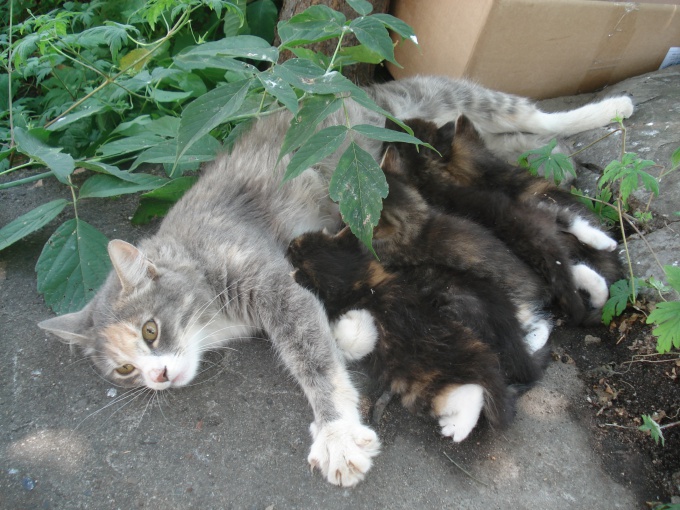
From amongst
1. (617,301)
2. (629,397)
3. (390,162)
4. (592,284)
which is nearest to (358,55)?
(390,162)

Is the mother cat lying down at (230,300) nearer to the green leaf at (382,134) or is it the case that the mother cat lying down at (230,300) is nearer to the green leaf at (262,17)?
the green leaf at (382,134)

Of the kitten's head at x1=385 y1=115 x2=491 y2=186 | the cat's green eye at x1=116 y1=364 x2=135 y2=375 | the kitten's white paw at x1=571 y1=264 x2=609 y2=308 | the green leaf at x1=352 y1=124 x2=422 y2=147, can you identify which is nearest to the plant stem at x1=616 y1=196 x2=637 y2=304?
the kitten's white paw at x1=571 y1=264 x2=609 y2=308

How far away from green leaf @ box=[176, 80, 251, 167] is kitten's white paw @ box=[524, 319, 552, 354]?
1747 mm

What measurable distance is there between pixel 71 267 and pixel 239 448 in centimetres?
147

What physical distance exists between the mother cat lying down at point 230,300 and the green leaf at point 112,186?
269mm

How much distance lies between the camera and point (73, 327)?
2.72 m

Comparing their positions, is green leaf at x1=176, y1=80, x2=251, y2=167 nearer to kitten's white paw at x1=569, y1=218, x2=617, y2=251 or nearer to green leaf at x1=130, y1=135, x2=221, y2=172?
green leaf at x1=130, y1=135, x2=221, y2=172

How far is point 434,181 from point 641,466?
1803 mm

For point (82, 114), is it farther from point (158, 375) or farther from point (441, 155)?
point (441, 155)

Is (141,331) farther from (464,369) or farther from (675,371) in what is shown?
(675,371)

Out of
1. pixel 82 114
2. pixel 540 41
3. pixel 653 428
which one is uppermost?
pixel 540 41

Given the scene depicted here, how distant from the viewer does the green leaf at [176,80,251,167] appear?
6.64ft

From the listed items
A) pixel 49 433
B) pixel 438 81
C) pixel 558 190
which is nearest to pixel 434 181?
pixel 558 190

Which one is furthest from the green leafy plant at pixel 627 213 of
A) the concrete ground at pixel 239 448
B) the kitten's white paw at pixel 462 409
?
the kitten's white paw at pixel 462 409
